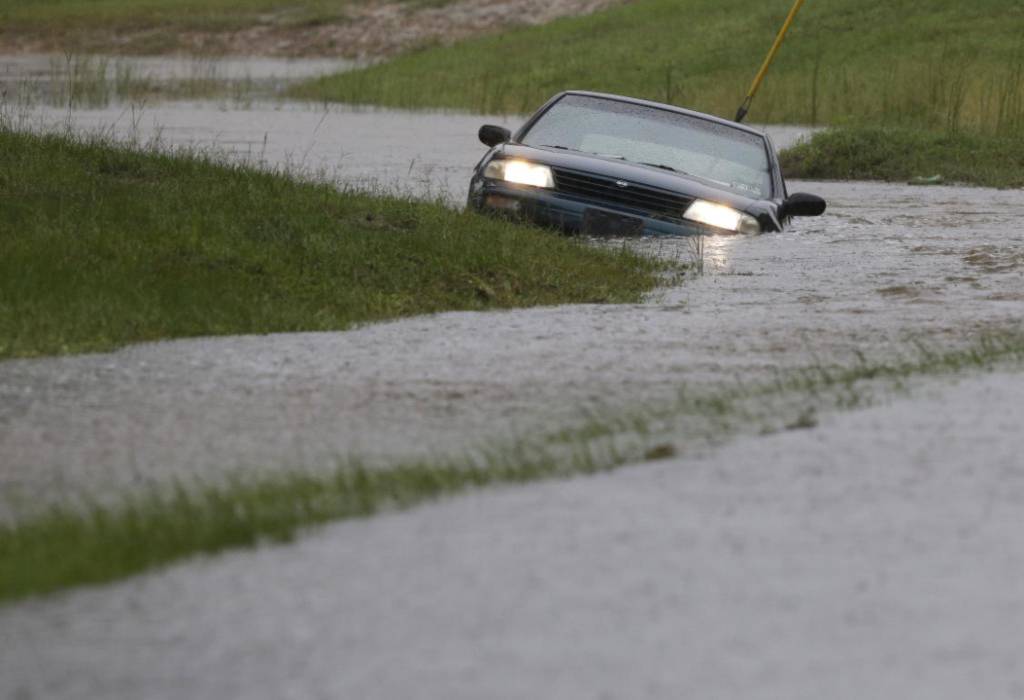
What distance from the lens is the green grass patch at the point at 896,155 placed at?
22.4 meters

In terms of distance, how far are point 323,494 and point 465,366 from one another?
2431 millimetres

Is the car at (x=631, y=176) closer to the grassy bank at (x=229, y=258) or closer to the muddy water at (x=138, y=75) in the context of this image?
the grassy bank at (x=229, y=258)

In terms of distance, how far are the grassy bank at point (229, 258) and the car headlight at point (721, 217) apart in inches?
23.5

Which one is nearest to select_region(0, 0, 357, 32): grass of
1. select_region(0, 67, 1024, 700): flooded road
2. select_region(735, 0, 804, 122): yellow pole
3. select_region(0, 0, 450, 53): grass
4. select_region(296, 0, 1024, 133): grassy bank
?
select_region(0, 0, 450, 53): grass

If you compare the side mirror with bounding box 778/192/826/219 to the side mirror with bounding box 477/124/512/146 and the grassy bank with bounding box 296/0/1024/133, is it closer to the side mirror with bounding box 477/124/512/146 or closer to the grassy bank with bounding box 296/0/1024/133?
the side mirror with bounding box 477/124/512/146

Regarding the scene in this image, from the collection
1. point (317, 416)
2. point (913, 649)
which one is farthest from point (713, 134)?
point (913, 649)

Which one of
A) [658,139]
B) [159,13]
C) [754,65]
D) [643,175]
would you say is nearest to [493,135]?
[658,139]

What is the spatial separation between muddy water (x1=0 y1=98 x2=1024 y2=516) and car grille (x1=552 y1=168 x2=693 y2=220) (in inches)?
10.0

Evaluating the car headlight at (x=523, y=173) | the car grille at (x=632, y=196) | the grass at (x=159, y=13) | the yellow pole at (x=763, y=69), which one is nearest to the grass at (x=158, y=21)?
the grass at (x=159, y=13)

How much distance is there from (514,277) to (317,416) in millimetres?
4023

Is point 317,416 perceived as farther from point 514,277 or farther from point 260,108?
point 260,108

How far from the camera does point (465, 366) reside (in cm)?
783

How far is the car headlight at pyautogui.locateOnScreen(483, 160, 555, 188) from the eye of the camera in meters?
12.2

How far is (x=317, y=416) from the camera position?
6680 millimetres
